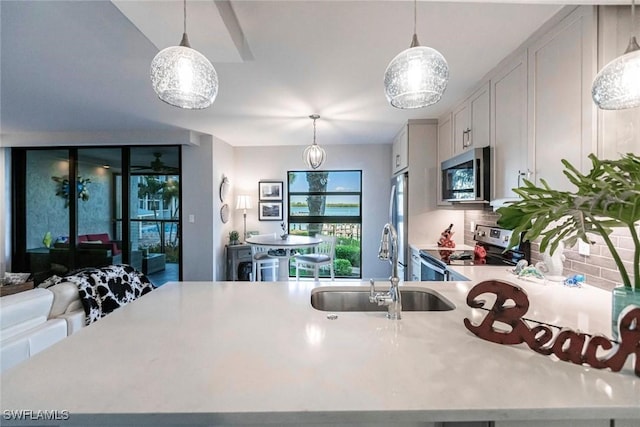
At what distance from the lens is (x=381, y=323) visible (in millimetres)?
1063

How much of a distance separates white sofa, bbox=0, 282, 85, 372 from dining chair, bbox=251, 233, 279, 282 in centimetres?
220

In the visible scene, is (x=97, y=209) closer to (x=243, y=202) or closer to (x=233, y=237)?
(x=233, y=237)

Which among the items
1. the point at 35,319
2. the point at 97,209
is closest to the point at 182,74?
the point at 35,319

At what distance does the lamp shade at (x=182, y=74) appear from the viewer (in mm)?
1113

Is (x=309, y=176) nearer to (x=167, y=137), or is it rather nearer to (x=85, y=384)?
(x=167, y=137)

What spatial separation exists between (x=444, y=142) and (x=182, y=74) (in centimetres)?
288

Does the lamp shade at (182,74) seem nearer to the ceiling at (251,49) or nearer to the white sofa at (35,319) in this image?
the ceiling at (251,49)

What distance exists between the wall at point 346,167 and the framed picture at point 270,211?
8cm

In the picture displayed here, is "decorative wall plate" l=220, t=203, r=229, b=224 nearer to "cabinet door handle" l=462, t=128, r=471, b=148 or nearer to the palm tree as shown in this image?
the palm tree

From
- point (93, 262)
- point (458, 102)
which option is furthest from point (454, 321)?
point (93, 262)

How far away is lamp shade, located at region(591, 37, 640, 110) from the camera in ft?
3.34

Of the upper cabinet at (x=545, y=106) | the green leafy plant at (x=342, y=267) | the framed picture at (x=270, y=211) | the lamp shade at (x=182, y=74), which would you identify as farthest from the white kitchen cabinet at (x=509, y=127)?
the framed picture at (x=270, y=211)

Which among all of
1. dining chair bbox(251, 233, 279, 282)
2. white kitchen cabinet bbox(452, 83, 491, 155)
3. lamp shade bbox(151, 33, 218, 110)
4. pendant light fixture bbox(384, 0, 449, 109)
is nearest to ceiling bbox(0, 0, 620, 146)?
white kitchen cabinet bbox(452, 83, 491, 155)

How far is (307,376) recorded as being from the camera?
729 millimetres
